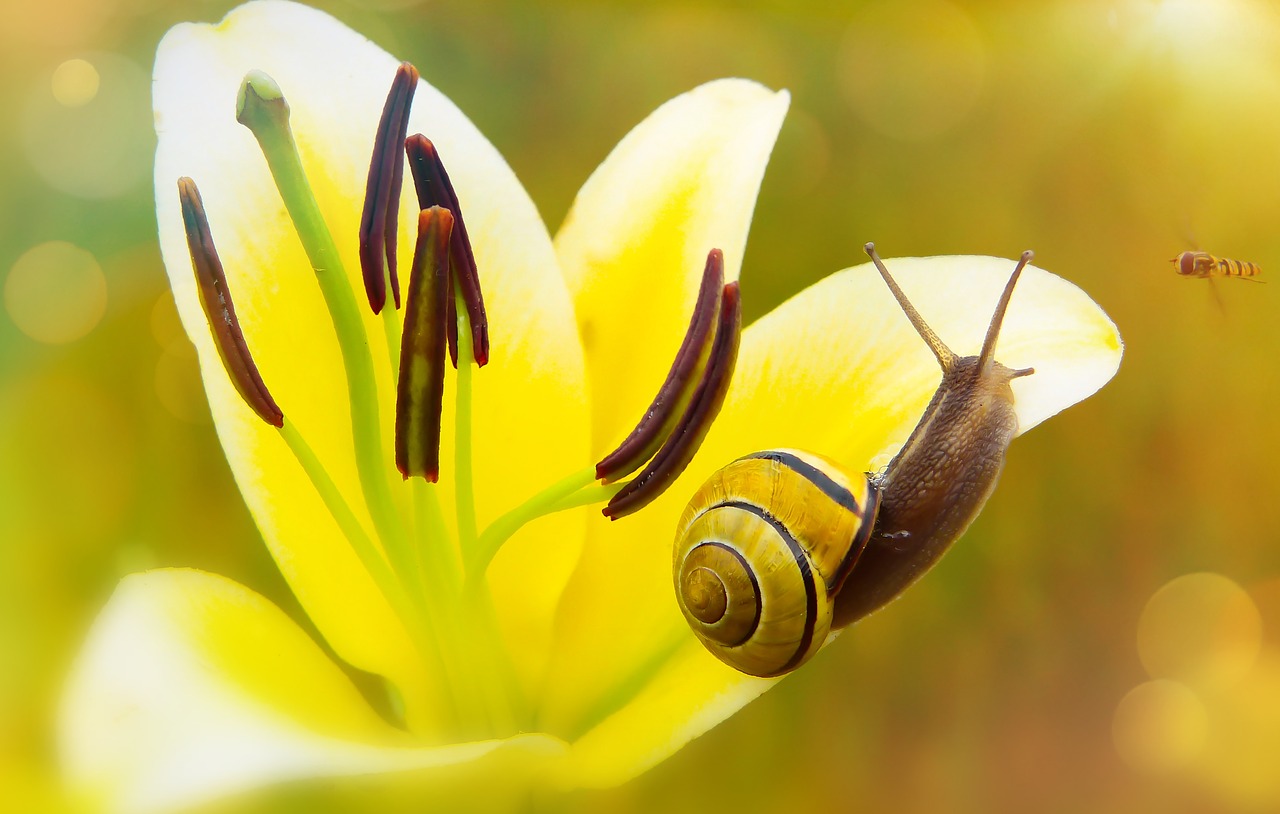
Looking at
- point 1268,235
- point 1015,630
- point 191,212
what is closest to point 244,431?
point 191,212

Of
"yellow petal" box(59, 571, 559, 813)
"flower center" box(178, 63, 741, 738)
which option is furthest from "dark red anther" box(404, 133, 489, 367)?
"yellow petal" box(59, 571, 559, 813)

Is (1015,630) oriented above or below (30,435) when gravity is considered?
below

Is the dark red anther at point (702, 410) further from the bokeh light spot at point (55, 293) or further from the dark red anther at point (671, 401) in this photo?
the bokeh light spot at point (55, 293)

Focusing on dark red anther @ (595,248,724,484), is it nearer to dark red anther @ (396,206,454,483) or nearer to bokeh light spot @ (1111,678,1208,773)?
dark red anther @ (396,206,454,483)

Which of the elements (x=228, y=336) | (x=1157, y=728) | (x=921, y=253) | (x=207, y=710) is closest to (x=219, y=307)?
(x=228, y=336)

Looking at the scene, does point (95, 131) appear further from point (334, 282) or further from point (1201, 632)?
point (1201, 632)

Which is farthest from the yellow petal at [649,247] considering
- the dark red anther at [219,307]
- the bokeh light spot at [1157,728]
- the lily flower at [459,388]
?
the bokeh light spot at [1157,728]

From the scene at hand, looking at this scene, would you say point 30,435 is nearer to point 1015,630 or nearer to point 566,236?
point 566,236
